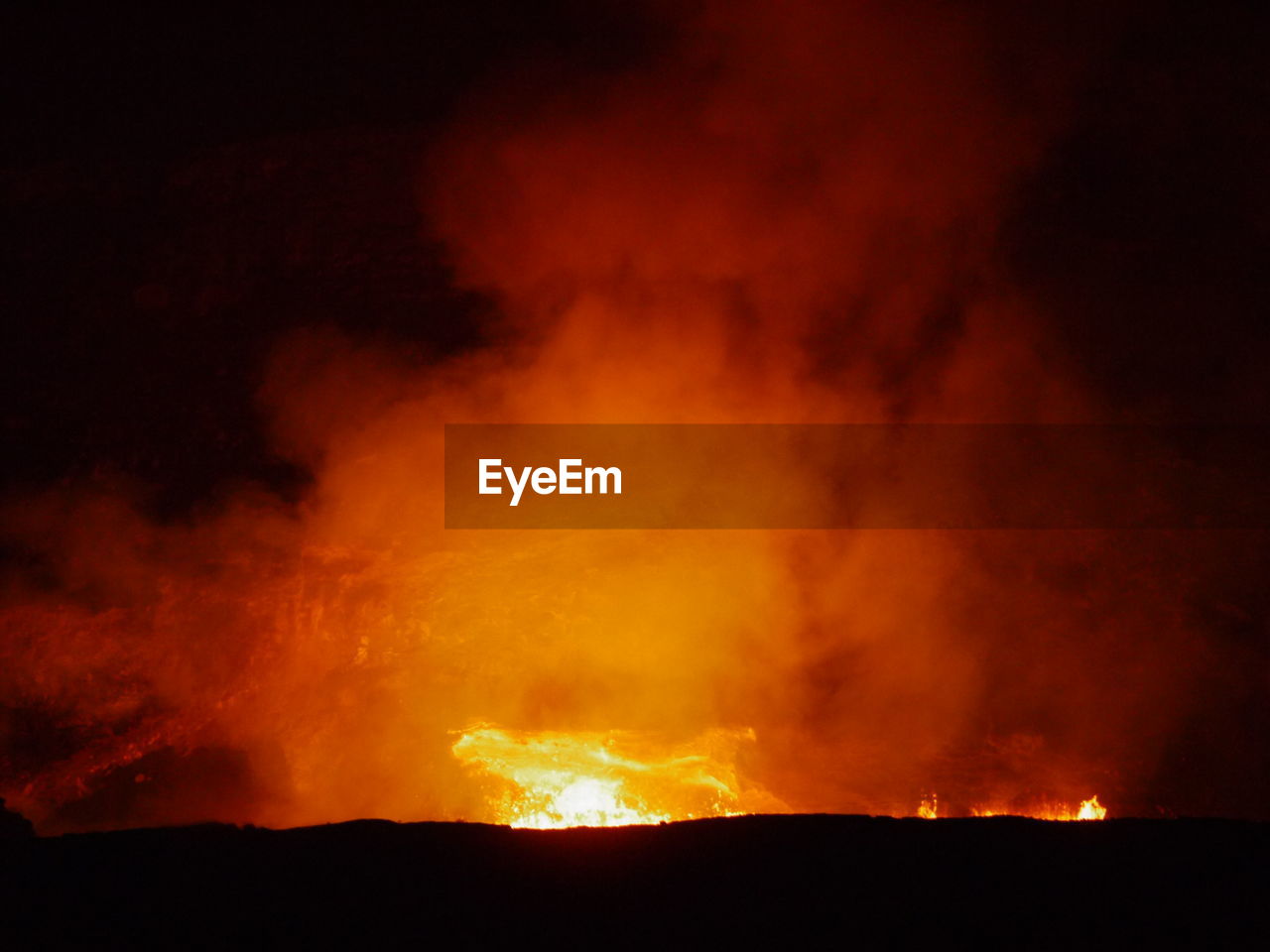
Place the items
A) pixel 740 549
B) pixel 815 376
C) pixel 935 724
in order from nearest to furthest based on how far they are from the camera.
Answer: pixel 935 724 → pixel 740 549 → pixel 815 376

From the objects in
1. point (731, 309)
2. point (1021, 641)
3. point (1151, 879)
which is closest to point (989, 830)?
point (1151, 879)

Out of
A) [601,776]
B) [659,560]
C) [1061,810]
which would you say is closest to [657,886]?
[601,776]

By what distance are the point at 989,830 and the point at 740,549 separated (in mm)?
3403

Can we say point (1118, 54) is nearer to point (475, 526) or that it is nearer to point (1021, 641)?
point (1021, 641)

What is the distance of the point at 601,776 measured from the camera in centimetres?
430

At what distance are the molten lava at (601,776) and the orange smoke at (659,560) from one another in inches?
1.1

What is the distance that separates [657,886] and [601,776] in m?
2.33

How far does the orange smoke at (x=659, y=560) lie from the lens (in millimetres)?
4352

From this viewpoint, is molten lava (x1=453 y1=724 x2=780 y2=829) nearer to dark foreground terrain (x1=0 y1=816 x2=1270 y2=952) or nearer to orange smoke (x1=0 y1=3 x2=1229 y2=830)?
orange smoke (x1=0 y1=3 x2=1229 y2=830)

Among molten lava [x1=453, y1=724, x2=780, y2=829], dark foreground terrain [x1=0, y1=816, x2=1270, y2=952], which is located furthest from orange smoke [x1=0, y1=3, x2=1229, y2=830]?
dark foreground terrain [x1=0, y1=816, x2=1270, y2=952]

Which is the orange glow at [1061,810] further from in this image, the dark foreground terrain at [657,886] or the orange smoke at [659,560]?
the dark foreground terrain at [657,886]

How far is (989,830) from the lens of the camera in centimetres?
216

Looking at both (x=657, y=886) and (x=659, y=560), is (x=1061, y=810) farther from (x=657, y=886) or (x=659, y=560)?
(x=657, y=886)

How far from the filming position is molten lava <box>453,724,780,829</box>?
413 cm
